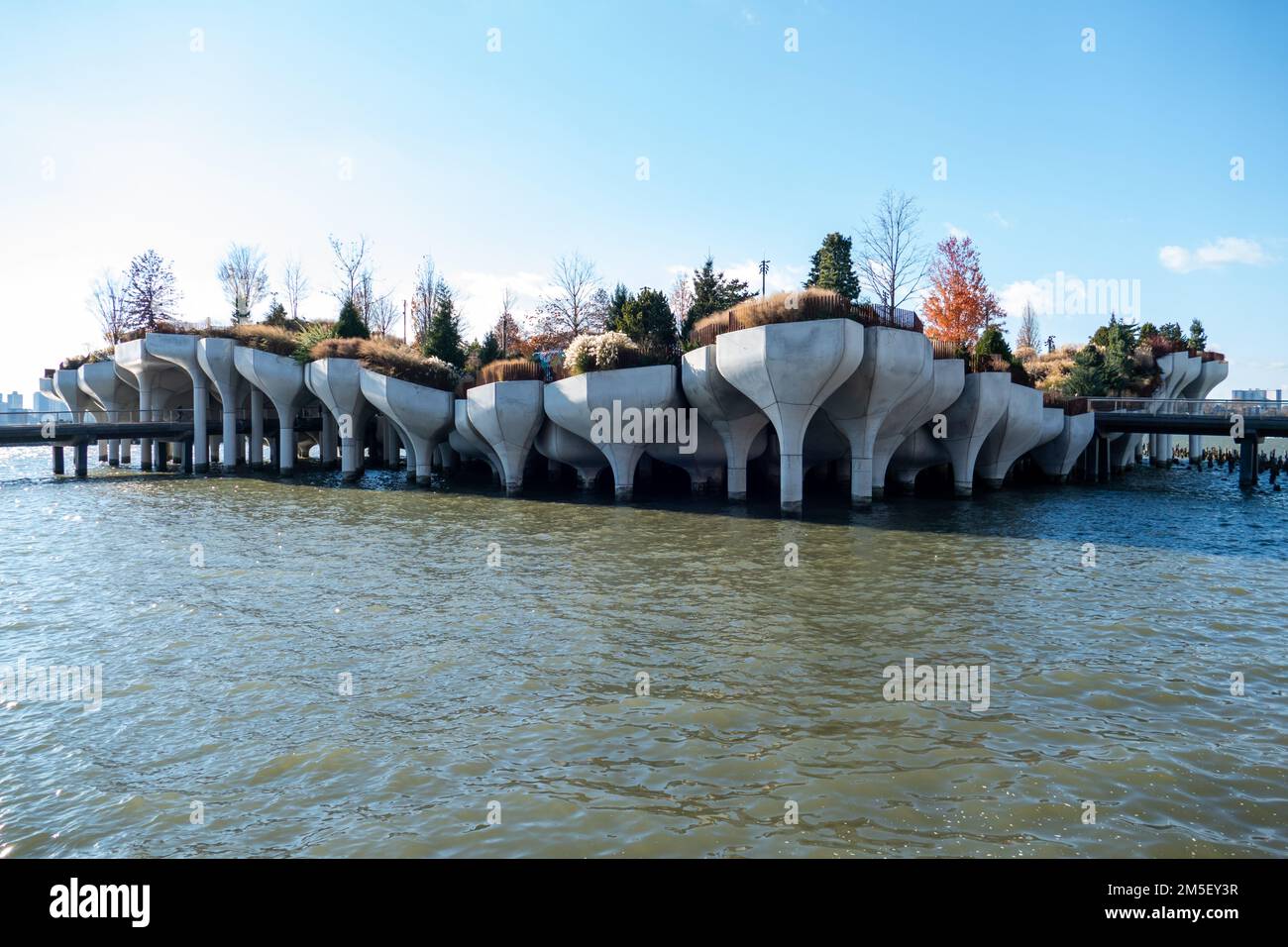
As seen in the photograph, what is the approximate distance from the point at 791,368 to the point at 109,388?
201ft

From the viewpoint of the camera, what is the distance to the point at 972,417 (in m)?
Answer: 35.6

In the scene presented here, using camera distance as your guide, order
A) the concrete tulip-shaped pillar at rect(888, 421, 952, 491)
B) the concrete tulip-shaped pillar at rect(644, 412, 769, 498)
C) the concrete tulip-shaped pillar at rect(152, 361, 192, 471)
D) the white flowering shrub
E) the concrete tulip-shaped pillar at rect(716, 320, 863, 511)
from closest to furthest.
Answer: the concrete tulip-shaped pillar at rect(716, 320, 863, 511) → the white flowering shrub → the concrete tulip-shaped pillar at rect(644, 412, 769, 498) → the concrete tulip-shaped pillar at rect(888, 421, 952, 491) → the concrete tulip-shaped pillar at rect(152, 361, 192, 471)

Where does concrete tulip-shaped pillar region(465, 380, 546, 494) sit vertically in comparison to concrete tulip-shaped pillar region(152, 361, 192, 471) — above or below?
below

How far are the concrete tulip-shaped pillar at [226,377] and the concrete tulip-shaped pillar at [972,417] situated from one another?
43.9m

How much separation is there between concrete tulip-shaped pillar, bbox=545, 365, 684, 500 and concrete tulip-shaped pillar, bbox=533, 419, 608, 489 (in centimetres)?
266

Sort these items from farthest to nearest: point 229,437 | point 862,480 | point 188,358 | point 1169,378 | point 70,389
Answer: point 70,389 → point 1169,378 → point 229,437 → point 188,358 → point 862,480

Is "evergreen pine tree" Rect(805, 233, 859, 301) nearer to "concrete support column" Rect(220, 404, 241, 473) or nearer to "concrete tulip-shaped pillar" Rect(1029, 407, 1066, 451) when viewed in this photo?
"concrete tulip-shaped pillar" Rect(1029, 407, 1066, 451)

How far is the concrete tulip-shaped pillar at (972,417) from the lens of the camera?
35219mm

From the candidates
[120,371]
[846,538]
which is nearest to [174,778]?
[846,538]

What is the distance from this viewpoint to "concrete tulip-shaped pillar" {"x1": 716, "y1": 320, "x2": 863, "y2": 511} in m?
25.9

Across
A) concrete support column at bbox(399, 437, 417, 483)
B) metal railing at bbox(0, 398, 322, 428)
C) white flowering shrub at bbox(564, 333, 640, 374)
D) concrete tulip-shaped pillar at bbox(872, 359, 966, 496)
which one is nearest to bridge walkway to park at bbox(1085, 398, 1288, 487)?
concrete tulip-shaped pillar at bbox(872, 359, 966, 496)

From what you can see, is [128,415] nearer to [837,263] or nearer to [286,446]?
[286,446]

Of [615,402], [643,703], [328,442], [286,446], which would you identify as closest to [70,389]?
[328,442]

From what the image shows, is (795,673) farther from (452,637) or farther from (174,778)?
(174,778)
